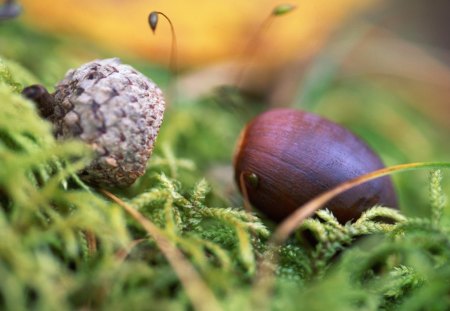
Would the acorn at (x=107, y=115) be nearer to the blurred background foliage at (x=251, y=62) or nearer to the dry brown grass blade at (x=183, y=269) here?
the dry brown grass blade at (x=183, y=269)

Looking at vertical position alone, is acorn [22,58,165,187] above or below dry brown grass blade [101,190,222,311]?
above

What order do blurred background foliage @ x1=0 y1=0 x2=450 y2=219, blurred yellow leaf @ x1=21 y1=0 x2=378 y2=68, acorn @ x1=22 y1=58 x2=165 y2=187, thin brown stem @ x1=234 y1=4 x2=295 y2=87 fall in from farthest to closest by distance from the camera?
thin brown stem @ x1=234 y1=4 x2=295 y2=87 < blurred yellow leaf @ x1=21 y1=0 x2=378 y2=68 < blurred background foliage @ x1=0 y1=0 x2=450 y2=219 < acorn @ x1=22 y1=58 x2=165 y2=187

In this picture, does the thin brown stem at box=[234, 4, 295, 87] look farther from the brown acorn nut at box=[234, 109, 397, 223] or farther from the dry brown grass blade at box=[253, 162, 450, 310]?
the dry brown grass blade at box=[253, 162, 450, 310]

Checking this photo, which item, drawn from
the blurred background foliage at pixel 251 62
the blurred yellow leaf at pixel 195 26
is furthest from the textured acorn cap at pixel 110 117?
the blurred yellow leaf at pixel 195 26

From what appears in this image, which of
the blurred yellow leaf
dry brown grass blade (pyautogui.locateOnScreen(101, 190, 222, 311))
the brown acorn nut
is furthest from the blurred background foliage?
dry brown grass blade (pyautogui.locateOnScreen(101, 190, 222, 311))

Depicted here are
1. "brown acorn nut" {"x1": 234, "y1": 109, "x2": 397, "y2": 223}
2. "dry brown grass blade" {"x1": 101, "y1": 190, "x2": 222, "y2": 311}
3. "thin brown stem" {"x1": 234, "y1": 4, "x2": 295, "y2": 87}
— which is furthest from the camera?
"thin brown stem" {"x1": 234, "y1": 4, "x2": 295, "y2": 87}

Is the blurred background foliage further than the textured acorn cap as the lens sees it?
Yes

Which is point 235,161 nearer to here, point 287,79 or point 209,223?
point 209,223

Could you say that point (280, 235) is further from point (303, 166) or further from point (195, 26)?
point (195, 26)
